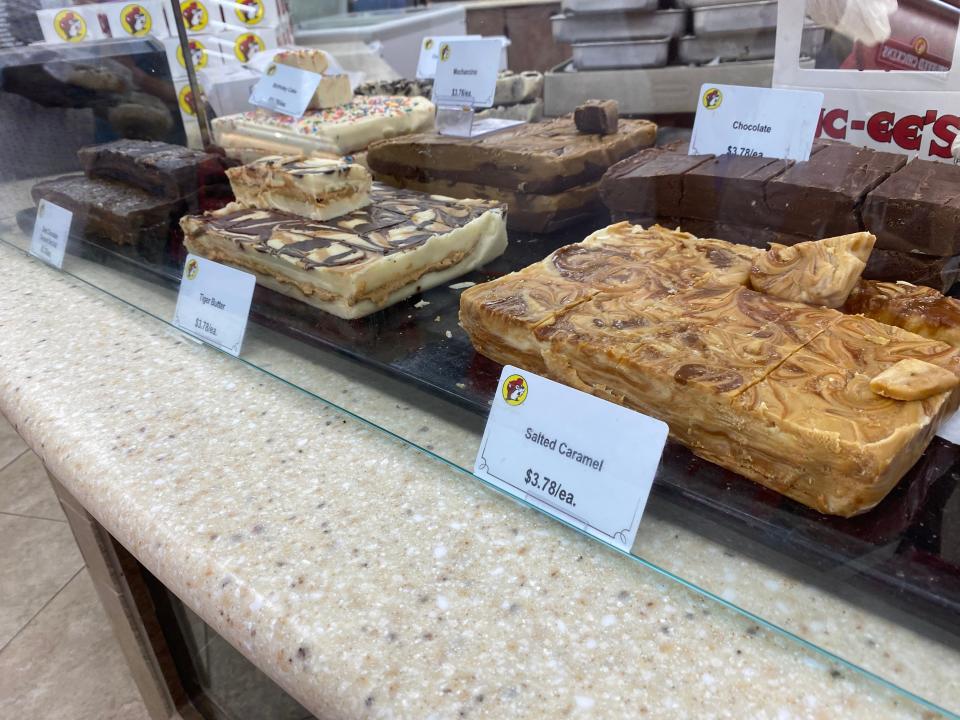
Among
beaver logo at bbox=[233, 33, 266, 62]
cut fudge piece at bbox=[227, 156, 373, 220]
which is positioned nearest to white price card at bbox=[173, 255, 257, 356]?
cut fudge piece at bbox=[227, 156, 373, 220]

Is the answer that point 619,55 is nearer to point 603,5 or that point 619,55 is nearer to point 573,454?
point 603,5

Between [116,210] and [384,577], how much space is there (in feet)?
4.71

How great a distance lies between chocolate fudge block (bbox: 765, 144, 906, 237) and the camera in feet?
4.35

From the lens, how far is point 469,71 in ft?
6.41

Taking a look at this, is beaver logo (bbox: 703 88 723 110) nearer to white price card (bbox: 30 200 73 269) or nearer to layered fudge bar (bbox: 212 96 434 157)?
layered fudge bar (bbox: 212 96 434 157)

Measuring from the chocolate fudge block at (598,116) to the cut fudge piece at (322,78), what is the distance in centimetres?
96

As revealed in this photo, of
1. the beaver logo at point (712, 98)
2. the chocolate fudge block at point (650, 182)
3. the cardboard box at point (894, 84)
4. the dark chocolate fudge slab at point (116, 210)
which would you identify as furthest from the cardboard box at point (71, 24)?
the cardboard box at point (894, 84)

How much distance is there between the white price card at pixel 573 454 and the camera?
0.87 meters

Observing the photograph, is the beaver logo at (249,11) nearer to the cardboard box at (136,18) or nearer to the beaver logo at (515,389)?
the cardboard box at (136,18)

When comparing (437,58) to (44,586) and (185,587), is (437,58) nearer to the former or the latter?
(185,587)

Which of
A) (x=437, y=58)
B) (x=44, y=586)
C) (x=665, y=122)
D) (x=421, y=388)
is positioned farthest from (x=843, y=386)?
(x=44, y=586)

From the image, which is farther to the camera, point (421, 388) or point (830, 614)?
point (421, 388)

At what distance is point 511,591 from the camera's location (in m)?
0.92

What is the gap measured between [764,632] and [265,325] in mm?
1099
